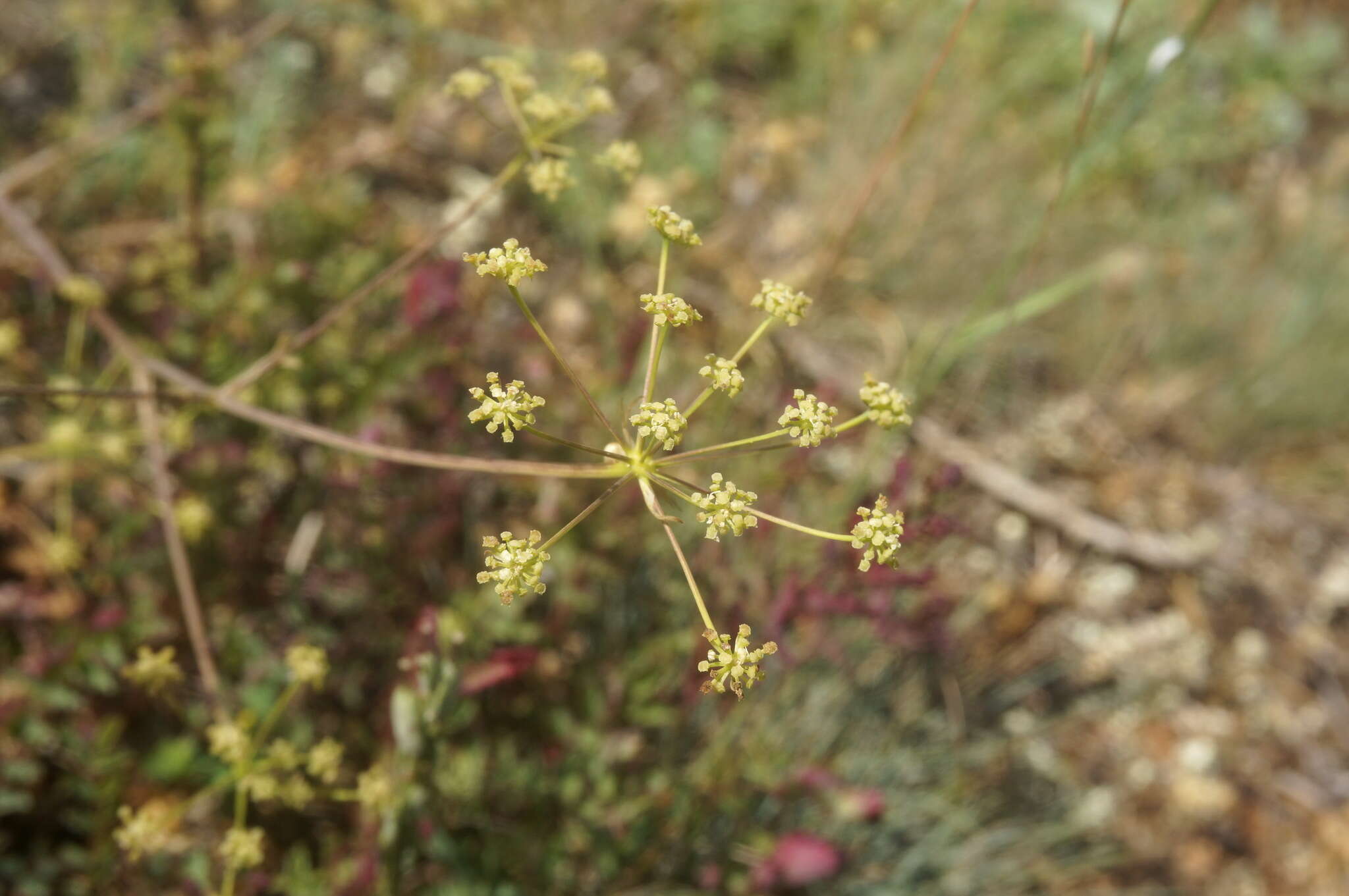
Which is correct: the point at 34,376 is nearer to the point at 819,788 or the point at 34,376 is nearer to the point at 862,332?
the point at 819,788

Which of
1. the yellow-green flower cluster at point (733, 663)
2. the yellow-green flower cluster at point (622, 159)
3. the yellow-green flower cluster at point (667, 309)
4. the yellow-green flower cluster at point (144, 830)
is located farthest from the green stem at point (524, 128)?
the yellow-green flower cluster at point (144, 830)

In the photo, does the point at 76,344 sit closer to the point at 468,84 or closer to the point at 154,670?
the point at 154,670

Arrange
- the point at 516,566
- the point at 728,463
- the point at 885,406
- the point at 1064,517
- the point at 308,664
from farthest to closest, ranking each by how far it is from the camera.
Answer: the point at 1064,517 < the point at 728,463 < the point at 308,664 < the point at 885,406 < the point at 516,566

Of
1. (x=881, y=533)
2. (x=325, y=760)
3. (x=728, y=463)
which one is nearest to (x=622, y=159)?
(x=881, y=533)

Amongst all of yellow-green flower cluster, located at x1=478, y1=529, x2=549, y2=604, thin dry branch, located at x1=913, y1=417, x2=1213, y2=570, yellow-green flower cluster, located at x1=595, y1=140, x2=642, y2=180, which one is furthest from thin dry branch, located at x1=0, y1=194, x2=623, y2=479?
thin dry branch, located at x1=913, y1=417, x2=1213, y2=570

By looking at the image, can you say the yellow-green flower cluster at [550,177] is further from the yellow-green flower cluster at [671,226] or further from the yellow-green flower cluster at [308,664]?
the yellow-green flower cluster at [308,664]

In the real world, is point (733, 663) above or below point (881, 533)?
below

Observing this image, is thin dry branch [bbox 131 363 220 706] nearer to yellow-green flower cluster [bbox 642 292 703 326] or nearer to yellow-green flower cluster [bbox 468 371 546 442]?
yellow-green flower cluster [bbox 468 371 546 442]
